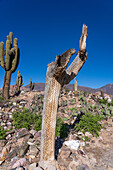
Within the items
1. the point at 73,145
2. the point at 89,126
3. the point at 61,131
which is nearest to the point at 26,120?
the point at 61,131

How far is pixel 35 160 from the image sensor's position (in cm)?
376

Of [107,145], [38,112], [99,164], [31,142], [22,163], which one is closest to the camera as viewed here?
[22,163]

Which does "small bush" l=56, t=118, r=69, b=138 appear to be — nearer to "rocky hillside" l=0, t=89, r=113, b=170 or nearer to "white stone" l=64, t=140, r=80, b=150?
"rocky hillside" l=0, t=89, r=113, b=170

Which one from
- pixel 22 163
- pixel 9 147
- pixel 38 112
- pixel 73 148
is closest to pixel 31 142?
pixel 9 147

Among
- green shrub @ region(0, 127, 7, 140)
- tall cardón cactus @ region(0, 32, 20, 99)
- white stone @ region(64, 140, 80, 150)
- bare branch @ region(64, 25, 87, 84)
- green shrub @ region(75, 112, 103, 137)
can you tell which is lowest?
white stone @ region(64, 140, 80, 150)

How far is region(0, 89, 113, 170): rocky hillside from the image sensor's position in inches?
150

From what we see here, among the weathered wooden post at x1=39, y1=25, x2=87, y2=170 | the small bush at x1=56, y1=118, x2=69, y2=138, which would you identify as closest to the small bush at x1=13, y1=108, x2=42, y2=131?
the small bush at x1=56, y1=118, x2=69, y2=138

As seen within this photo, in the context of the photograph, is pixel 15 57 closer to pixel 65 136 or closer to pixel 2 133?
pixel 2 133

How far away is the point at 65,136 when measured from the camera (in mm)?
5539

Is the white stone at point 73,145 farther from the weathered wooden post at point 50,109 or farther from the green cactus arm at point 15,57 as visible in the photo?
the green cactus arm at point 15,57

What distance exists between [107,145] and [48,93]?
4194mm

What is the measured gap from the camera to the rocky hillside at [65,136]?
3812mm

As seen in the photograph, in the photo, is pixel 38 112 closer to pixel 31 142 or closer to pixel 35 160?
pixel 31 142

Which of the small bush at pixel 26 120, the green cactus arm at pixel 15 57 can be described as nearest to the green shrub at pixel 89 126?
the small bush at pixel 26 120
